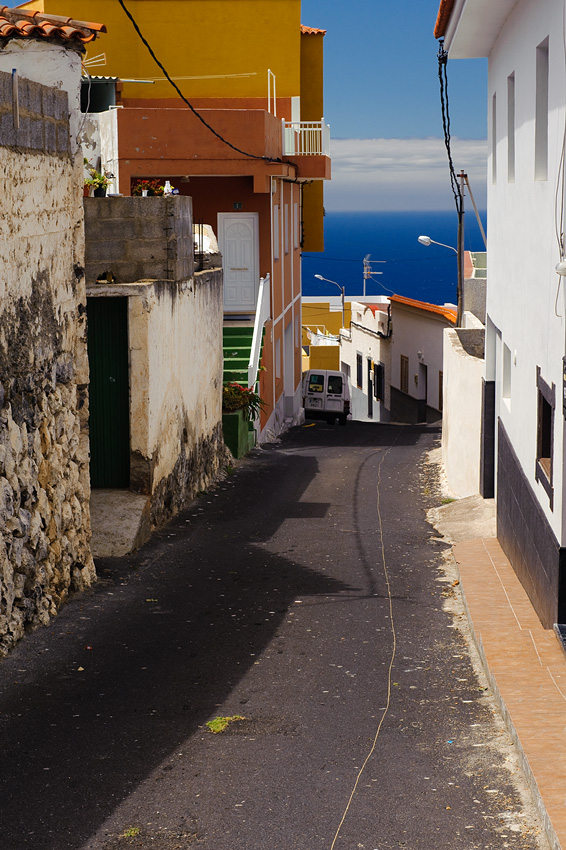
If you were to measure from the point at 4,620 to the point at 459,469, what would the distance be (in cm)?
975

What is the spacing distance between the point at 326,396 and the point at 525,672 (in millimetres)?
27748

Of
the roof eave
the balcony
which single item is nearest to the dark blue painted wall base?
the roof eave

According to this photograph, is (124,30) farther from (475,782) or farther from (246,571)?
(475,782)

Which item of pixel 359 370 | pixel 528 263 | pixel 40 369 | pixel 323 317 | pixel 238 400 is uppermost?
pixel 323 317

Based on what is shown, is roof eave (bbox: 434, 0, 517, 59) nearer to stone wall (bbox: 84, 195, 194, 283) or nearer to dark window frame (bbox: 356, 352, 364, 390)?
stone wall (bbox: 84, 195, 194, 283)

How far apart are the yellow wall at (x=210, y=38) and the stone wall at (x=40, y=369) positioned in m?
20.6

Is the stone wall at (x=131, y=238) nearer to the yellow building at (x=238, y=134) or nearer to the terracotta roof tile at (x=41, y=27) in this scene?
the terracotta roof tile at (x=41, y=27)

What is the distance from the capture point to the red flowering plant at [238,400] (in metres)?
18.3

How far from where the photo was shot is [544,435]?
8.28m

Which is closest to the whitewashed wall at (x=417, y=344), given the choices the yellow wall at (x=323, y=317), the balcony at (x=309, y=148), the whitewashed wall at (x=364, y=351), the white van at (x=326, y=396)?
the whitewashed wall at (x=364, y=351)

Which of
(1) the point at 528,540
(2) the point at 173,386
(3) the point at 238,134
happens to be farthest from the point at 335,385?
(1) the point at 528,540

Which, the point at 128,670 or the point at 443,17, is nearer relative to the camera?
the point at 128,670

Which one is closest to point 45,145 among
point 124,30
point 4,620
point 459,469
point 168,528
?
point 4,620

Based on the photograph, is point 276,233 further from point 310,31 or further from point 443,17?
point 443,17
